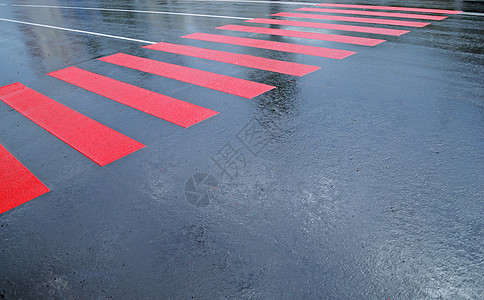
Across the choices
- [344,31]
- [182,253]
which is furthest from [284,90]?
[344,31]

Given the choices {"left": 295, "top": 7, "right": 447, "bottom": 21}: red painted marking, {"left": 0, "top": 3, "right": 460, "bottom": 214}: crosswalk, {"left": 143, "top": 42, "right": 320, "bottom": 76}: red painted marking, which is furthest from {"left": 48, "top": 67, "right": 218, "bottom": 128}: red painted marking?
{"left": 295, "top": 7, "right": 447, "bottom": 21}: red painted marking

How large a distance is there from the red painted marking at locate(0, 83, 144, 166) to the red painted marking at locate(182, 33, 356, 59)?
4.45 meters

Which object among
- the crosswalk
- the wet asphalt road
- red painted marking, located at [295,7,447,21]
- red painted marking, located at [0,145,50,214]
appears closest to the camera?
the wet asphalt road

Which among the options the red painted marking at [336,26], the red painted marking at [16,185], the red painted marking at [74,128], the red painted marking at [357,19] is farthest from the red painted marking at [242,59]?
the red painted marking at [357,19]

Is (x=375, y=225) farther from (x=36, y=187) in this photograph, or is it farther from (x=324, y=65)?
(x=324, y=65)

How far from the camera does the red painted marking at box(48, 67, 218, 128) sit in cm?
489

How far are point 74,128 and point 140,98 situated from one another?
3.93 feet

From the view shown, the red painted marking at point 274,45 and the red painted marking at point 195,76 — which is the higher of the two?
the red painted marking at point 274,45

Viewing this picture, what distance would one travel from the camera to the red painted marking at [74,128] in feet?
13.6

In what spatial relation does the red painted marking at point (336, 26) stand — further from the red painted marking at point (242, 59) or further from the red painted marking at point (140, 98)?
the red painted marking at point (140, 98)

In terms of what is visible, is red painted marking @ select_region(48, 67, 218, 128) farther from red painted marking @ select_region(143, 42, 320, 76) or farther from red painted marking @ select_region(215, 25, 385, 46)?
red painted marking @ select_region(215, 25, 385, 46)

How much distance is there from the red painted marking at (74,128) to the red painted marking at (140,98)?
2.25ft

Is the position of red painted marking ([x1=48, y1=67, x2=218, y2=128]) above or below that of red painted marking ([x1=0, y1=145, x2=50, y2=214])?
above

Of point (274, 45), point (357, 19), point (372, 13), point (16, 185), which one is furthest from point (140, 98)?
point (372, 13)
